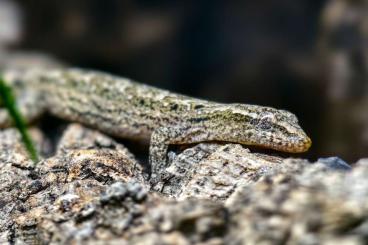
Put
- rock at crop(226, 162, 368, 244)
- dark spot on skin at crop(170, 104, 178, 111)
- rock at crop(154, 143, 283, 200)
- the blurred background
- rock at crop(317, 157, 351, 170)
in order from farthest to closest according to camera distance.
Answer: the blurred background < dark spot on skin at crop(170, 104, 178, 111) < rock at crop(154, 143, 283, 200) < rock at crop(317, 157, 351, 170) < rock at crop(226, 162, 368, 244)

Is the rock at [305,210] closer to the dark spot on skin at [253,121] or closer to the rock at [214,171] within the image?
the rock at [214,171]

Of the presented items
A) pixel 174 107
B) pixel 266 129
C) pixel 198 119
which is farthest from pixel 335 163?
pixel 174 107

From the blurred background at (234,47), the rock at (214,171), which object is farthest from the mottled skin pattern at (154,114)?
the blurred background at (234,47)

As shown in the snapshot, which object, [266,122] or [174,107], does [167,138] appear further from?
[266,122]

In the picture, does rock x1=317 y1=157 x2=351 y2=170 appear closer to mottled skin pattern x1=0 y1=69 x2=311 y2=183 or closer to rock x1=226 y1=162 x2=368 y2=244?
rock x1=226 y1=162 x2=368 y2=244

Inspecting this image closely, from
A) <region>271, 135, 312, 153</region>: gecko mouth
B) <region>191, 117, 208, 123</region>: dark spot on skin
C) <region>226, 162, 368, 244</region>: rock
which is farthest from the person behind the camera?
<region>191, 117, 208, 123</region>: dark spot on skin

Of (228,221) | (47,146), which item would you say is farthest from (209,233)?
(47,146)

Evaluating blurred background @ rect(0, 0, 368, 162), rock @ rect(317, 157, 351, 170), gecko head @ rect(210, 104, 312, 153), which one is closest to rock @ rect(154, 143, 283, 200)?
gecko head @ rect(210, 104, 312, 153)

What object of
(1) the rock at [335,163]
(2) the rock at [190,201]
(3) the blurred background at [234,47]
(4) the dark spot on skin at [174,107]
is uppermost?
(3) the blurred background at [234,47]
